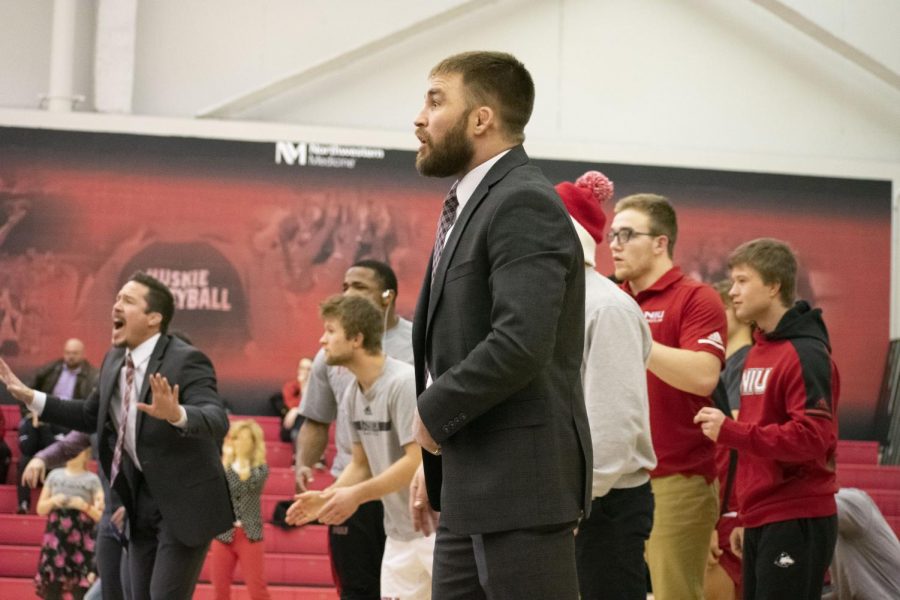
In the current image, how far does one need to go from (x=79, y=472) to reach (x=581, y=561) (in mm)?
6235

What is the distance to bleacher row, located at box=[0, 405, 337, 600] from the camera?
974 centimetres

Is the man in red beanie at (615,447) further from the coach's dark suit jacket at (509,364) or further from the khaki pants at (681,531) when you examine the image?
the coach's dark suit jacket at (509,364)

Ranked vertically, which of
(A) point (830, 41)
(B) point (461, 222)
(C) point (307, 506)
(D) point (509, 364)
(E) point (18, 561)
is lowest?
(E) point (18, 561)

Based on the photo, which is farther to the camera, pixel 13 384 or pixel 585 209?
pixel 13 384

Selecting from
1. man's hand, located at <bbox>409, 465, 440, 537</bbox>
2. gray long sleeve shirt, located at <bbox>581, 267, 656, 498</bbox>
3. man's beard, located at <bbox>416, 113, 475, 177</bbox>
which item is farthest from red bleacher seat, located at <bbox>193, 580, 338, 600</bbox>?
man's beard, located at <bbox>416, 113, 475, 177</bbox>

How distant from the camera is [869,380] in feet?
48.2

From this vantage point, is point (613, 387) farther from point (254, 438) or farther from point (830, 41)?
point (830, 41)

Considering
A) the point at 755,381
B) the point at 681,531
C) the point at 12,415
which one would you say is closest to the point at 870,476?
the point at 755,381

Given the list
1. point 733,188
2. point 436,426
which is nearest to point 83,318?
point 733,188

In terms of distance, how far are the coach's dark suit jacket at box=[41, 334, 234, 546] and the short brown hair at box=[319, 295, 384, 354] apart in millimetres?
673

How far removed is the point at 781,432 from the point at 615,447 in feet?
2.79

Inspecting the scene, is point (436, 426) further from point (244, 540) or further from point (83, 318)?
point (83, 318)

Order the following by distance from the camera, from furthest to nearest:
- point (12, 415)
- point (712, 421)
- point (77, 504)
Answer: point (12, 415) → point (77, 504) → point (712, 421)

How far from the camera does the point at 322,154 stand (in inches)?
553
